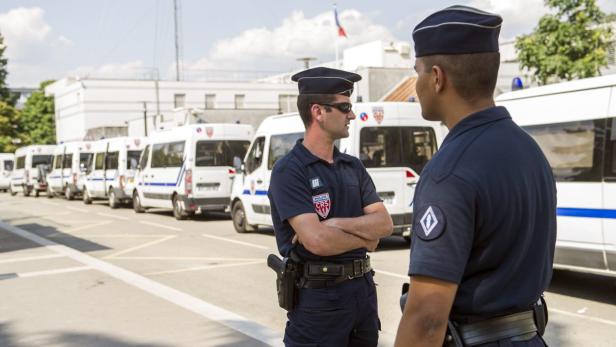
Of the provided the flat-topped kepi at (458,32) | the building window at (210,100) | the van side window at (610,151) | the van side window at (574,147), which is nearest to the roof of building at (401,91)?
the van side window at (574,147)

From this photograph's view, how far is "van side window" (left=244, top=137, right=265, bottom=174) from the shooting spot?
13.2 metres

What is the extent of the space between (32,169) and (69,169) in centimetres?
590

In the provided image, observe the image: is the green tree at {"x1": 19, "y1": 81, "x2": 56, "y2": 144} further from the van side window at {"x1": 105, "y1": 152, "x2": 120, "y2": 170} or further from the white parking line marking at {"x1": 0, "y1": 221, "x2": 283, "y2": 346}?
the white parking line marking at {"x1": 0, "y1": 221, "x2": 283, "y2": 346}

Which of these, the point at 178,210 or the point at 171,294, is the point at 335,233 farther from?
the point at 178,210

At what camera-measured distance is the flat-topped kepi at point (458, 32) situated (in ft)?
5.94

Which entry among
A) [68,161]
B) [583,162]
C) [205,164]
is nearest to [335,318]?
[583,162]

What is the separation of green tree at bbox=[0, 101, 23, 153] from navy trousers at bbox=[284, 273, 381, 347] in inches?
2362

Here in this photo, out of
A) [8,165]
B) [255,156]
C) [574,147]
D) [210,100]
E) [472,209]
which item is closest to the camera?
[472,209]

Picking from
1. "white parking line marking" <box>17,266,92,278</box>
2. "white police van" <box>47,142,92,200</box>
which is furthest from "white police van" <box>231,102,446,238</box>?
"white police van" <box>47,142,92,200</box>

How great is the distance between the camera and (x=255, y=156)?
44.0ft

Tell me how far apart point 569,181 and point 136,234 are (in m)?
10.1

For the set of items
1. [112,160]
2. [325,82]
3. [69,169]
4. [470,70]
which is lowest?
[69,169]

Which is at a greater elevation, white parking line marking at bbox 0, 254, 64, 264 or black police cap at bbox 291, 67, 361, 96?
black police cap at bbox 291, 67, 361, 96

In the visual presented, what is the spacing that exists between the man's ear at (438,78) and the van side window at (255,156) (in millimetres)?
11297
